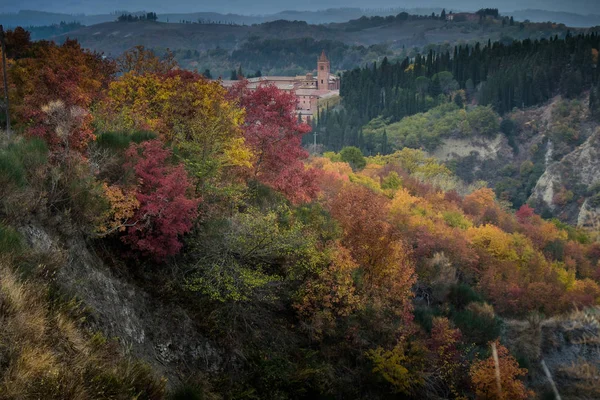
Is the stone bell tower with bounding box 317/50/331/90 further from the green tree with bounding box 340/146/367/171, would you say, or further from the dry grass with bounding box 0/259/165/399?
the dry grass with bounding box 0/259/165/399

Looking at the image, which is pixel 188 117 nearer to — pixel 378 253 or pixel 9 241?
pixel 378 253

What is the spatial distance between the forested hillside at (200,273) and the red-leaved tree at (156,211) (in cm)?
6

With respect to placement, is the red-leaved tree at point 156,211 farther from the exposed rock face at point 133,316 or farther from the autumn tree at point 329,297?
the autumn tree at point 329,297

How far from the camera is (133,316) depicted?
467 inches

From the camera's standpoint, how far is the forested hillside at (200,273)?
8258 millimetres

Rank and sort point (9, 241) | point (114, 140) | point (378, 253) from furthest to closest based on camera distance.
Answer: point (378, 253) < point (114, 140) < point (9, 241)

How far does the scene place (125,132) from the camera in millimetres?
17500

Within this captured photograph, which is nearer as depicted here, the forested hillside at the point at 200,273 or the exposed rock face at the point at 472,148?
the forested hillside at the point at 200,273

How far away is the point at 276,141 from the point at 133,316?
13944mm

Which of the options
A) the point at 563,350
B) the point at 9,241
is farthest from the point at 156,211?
the point at 563,350

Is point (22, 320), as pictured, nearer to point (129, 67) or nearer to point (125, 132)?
point (125, 132)

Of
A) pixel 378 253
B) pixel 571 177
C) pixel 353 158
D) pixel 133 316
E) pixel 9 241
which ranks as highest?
pixel 9 241

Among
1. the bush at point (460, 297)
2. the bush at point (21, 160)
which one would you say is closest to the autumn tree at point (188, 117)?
the bush at point (21, 160)

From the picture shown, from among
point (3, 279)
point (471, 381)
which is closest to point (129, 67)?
point (471, 381)
